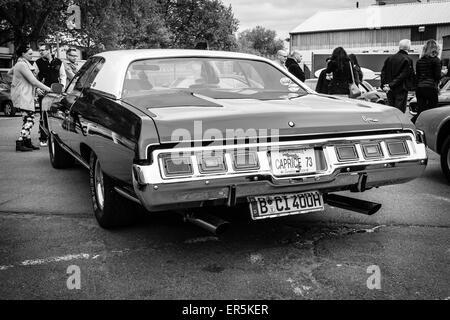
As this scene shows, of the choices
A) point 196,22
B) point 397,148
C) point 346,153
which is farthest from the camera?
point 196,22

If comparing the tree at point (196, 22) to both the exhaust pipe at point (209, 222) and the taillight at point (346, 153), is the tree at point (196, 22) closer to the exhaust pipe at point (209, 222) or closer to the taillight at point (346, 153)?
the taillight at point (346, 153)

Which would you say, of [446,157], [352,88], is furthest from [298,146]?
[352,88]

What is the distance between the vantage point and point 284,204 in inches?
147

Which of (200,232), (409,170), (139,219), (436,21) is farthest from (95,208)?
(436,21)

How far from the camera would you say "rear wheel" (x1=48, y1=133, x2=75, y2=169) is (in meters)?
7.35

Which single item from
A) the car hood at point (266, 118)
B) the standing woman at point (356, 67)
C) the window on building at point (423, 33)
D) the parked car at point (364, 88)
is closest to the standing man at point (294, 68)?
the standing woman at point (356, 67)

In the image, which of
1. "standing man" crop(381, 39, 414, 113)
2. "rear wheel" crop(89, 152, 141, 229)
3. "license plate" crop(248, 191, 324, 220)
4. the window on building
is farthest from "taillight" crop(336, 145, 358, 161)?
the window on building

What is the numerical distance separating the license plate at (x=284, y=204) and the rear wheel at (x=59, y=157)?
14.2 ft

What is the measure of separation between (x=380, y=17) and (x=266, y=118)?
249ft

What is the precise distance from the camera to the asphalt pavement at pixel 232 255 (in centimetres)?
321

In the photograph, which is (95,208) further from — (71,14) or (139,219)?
(71,14)

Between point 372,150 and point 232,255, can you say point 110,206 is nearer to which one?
point 232,255

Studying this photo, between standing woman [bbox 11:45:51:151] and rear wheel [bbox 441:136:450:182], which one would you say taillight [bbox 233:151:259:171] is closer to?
rear wheel [bbox 441:136:450:182]
